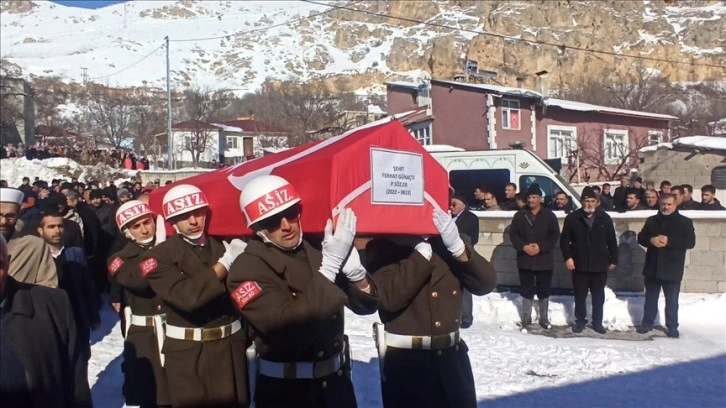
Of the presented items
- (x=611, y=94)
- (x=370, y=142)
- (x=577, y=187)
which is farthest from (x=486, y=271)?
(x=611, y=94)

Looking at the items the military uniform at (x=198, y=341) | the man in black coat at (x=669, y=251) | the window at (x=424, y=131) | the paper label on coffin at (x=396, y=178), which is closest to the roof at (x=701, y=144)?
the window at (x=424, y=131)

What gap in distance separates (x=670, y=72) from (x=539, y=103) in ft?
254

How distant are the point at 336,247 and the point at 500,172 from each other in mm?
12140

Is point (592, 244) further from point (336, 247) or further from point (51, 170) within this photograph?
point (51, 170)

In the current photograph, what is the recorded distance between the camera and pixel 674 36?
383 feet

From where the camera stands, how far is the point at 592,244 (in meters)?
9.05

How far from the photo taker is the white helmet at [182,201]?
437 cm

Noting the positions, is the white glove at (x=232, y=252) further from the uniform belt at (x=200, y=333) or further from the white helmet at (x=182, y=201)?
the uniform belt at (x=200, y=333)

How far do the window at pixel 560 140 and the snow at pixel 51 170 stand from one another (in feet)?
61.5

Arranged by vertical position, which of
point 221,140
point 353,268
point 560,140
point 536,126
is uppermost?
point 536,126

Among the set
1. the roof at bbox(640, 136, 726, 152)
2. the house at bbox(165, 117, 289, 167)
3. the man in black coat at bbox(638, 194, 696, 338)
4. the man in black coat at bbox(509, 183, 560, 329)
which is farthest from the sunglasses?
the house at bbox(165, 117, 289, 167)

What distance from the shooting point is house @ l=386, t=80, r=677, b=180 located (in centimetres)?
3170

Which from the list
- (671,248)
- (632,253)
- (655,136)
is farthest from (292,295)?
(655,136)

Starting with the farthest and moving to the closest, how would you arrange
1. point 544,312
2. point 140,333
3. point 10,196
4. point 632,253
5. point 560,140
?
point 560,140 → point 632,253 → point 544,312 → point 140,333 → point 10,196
